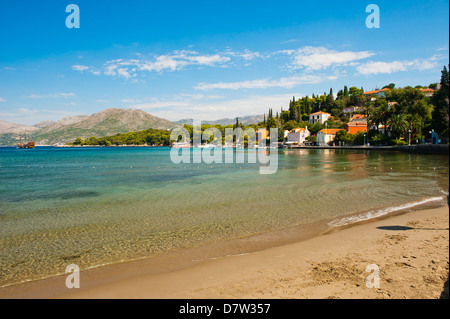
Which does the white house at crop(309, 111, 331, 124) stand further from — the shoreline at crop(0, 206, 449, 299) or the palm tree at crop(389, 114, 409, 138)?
the shoreline at crop(0, 206, 449, 299)

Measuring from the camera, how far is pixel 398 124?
248 ft

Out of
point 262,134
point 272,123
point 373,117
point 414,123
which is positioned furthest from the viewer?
point 262,134

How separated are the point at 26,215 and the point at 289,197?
41.2ft

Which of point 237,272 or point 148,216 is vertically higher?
point 237,272

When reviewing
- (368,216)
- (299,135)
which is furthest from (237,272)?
(299,135)

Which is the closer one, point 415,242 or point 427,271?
point 427,271

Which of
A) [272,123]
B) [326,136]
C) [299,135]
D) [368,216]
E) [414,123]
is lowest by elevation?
[368,216]

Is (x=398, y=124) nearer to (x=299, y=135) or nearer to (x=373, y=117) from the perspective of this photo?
(x=373, y=117)

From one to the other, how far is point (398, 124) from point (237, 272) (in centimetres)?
8438

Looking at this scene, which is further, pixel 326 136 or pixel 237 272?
pixel 326 136

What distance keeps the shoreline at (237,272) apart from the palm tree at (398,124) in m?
78.5
